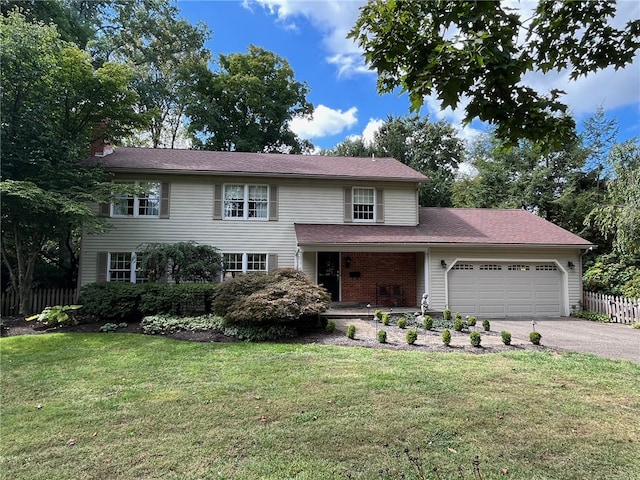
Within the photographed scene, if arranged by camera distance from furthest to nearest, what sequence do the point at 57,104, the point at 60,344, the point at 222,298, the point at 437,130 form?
the point at 437,130 → the point at 57,104 → the point at 222,298 → the point at 60,344

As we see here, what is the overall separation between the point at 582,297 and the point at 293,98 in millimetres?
21982

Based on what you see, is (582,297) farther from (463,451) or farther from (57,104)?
(57,104)

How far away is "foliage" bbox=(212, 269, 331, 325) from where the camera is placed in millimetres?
7926

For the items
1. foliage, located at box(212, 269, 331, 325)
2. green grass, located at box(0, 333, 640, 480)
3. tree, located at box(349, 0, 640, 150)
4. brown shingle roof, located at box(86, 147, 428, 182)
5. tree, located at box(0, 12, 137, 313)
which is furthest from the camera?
brown shingle roof, located at box(86, 147, 428, 182)

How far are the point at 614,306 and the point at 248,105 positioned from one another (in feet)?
77.8

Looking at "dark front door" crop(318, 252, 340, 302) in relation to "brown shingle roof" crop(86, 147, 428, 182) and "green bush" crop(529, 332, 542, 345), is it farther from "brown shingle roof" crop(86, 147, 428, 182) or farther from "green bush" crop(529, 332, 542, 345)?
"green bush" crop(529, 332, 542, 345)

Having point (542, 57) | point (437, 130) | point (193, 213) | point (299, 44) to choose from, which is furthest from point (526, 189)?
point (542, 57)

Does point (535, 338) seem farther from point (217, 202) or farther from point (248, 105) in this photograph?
point (248, 105)

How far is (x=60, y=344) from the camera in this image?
7.07m

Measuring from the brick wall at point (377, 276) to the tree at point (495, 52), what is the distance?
35.6ft

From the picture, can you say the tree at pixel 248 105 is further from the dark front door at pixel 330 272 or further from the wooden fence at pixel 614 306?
the wooden fence at pixel 614 306

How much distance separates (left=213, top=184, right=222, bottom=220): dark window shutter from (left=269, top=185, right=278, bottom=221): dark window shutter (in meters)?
1.83

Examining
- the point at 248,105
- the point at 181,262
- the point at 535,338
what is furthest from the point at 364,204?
the point at 248,105

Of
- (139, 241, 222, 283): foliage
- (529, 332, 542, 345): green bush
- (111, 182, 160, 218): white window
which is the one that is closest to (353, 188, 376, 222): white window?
(139, 241, 222, 283): foliage
